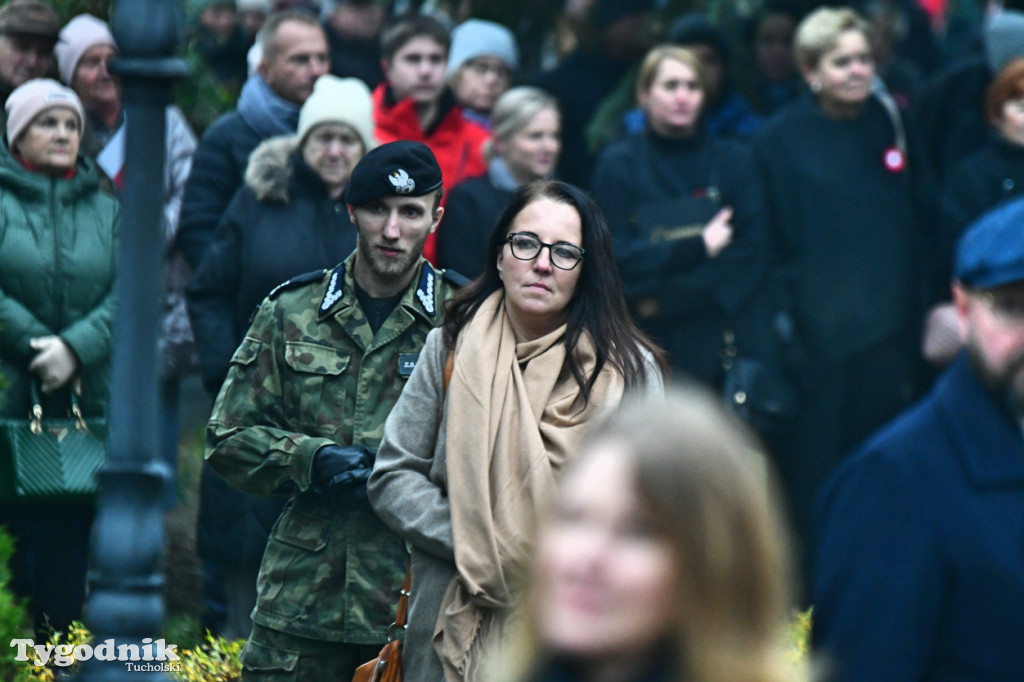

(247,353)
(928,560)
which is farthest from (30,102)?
(928,560)

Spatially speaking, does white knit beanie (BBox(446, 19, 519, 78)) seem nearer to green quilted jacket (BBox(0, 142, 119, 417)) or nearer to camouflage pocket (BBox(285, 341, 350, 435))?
green quilted jacket (BBox(0, 142, 119, 417))

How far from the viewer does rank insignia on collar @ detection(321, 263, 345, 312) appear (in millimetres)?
4852

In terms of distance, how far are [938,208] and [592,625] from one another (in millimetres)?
6185

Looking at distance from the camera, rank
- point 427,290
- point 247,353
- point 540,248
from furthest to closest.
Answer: point 427,290 → point 247,353 → point 540,248

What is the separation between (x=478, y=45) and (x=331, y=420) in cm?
414

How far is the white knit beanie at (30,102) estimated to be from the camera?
6289 mm

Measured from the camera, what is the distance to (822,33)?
7.71 meters

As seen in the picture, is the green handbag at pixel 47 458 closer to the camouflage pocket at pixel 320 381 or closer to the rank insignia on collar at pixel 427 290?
the camouflage pocket at pixel 320 381

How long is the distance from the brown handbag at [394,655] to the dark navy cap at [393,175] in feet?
2.35

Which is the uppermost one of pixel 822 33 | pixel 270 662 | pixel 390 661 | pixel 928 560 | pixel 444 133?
pixel 822 33

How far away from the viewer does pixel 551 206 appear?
4.44 metres

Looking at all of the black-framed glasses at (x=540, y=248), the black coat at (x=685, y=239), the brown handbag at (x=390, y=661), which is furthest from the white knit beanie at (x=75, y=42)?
the brown handbag at (x=390, y=661)

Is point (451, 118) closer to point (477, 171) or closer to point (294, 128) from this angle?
point (477, 171)

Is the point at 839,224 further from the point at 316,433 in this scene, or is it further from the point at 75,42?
the point at 316,433
